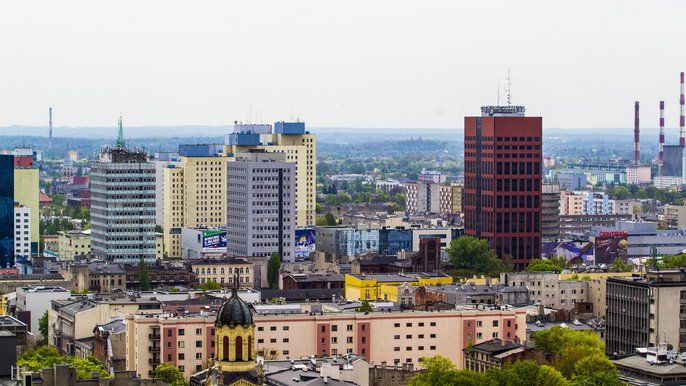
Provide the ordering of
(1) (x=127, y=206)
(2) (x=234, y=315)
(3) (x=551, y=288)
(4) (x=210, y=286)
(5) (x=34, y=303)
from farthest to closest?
(1) (x=127, y=206) → (4) (x=210, y=286) → (3) (x=551, y=288) → (5) (x=34, y=303) → (2) (x=234, y=315)

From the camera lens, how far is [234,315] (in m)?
85.0

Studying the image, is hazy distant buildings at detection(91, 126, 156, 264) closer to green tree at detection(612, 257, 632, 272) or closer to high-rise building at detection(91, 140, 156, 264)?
high-rise building at detection(91, 140, 156, 264)

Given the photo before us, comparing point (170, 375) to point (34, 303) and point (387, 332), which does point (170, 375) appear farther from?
point (34, 303)

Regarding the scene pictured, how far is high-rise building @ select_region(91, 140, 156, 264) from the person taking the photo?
195000mm

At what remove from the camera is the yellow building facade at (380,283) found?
156250 mm

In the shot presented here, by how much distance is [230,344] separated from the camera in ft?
279

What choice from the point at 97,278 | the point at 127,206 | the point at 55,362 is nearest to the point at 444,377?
the point at 55,362

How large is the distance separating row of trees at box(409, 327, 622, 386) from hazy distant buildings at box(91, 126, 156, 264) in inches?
3319

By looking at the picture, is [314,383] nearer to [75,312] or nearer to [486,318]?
[486,318]

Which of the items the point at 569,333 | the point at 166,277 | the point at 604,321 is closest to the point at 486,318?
the point at 569,333

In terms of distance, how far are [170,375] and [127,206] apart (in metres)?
83.5

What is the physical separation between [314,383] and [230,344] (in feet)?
47.3

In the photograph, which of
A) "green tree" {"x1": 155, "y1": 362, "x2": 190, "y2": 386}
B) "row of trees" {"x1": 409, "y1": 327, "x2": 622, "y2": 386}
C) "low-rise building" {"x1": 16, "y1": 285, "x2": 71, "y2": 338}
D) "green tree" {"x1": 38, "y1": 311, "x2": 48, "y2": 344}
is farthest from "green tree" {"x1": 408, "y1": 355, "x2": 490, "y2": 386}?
"low-rise building" {"x1": 16, "y1": 285, "x2": 71, "y2": 338}

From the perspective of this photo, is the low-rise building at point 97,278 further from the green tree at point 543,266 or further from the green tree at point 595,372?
the green tree at point 595,372
